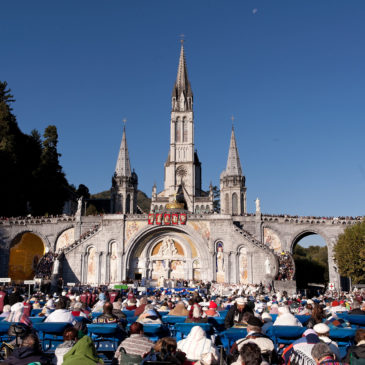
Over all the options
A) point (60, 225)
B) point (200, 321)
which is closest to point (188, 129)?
point (60, 225)

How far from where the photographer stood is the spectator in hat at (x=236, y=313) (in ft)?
31.2

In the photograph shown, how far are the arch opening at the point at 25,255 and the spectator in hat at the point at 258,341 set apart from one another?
44.1 meters

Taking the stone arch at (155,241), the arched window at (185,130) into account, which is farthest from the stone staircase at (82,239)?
the arched window at (185,130)

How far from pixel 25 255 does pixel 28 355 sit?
46067mm

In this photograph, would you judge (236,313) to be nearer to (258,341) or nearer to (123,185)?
(258,341)

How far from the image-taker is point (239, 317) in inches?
377

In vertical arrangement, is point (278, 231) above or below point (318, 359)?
above

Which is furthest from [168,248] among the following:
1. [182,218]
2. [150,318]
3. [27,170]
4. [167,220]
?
[150,318]

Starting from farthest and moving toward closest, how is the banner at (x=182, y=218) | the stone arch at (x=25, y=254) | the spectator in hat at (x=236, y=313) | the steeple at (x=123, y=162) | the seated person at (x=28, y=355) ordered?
the steeple at (x=123, y=162) < the stone arch at (x=25, y=254) < the banner at (x=182, y=218) < the spectator in hat at (x=236, y=313) < the seated person at (x=28, y=355)

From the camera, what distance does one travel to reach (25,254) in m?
49.1

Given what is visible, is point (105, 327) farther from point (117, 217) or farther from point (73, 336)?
point (117, 217)

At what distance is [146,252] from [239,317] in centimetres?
3566

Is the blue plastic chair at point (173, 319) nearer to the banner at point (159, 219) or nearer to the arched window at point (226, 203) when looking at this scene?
the banner at point (159, 219)

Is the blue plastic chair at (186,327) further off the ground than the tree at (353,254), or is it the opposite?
the tree at (353,254)
